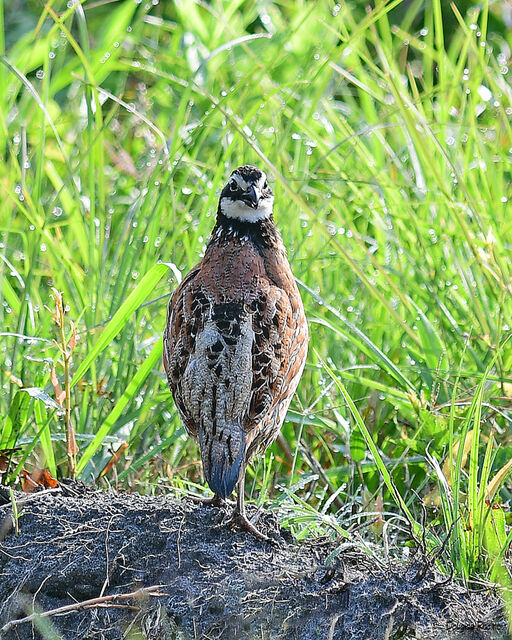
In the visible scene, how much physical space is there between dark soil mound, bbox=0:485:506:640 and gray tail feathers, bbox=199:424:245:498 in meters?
0.12

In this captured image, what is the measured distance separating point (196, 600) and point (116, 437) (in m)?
0.96

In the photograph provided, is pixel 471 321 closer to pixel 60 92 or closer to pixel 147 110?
pixel 147 110

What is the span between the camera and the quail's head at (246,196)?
333 centimetres

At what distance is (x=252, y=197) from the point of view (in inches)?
131

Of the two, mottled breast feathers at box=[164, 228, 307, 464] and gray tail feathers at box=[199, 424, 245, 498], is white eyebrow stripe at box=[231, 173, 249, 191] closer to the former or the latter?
mottled breast feathers at box=[164, 228, 307, 464]

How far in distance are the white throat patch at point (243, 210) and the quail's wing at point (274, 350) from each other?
0.32 meters

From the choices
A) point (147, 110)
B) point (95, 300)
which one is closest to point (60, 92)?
point (147, 110)

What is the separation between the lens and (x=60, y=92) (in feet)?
21.1

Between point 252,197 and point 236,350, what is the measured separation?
0.61 meters

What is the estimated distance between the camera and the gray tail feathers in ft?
9.46

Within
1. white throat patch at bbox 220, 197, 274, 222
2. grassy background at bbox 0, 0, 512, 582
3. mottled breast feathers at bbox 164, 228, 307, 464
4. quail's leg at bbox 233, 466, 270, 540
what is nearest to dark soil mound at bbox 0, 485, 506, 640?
quail's leg at bbox 233, 466, 270, 540

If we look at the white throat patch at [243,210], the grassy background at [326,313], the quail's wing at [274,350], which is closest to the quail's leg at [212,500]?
the grassy background at [326,313]

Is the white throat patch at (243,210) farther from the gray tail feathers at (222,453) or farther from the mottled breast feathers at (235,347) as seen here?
the gray tail feathers at (222,453)

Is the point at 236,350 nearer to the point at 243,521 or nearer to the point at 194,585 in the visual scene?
the point at 243,521
